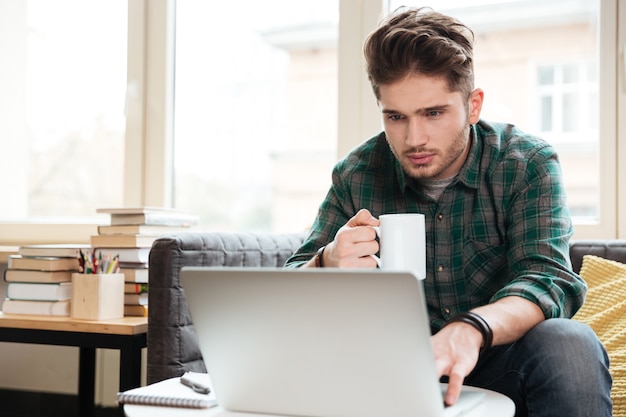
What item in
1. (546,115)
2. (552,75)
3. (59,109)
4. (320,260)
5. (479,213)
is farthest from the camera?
(59,109)

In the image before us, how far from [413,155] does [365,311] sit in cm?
65

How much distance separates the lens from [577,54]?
227cm

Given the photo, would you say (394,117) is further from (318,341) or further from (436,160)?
(318,341)

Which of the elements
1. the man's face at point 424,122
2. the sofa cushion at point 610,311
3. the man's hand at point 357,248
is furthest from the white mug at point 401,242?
the sofa cushion at point 610,311

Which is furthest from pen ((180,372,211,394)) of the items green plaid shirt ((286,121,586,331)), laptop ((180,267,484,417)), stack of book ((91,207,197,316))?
stack of book ((91,207,197,316))

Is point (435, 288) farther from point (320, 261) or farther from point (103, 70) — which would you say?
point (103, 70)

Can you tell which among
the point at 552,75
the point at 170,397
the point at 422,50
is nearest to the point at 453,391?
the point at 170,397

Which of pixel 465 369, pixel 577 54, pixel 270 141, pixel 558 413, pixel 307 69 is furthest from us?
pixel 307 69

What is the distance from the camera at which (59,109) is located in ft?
9.72

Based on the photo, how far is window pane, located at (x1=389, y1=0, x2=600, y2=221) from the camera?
2229mm

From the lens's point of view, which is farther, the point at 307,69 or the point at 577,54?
the point at 307,69

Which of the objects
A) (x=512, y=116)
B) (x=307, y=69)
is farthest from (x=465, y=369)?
(x=307, y=69)

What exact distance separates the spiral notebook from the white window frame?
139 centimetres

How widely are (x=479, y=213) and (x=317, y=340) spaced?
2.36 ft
